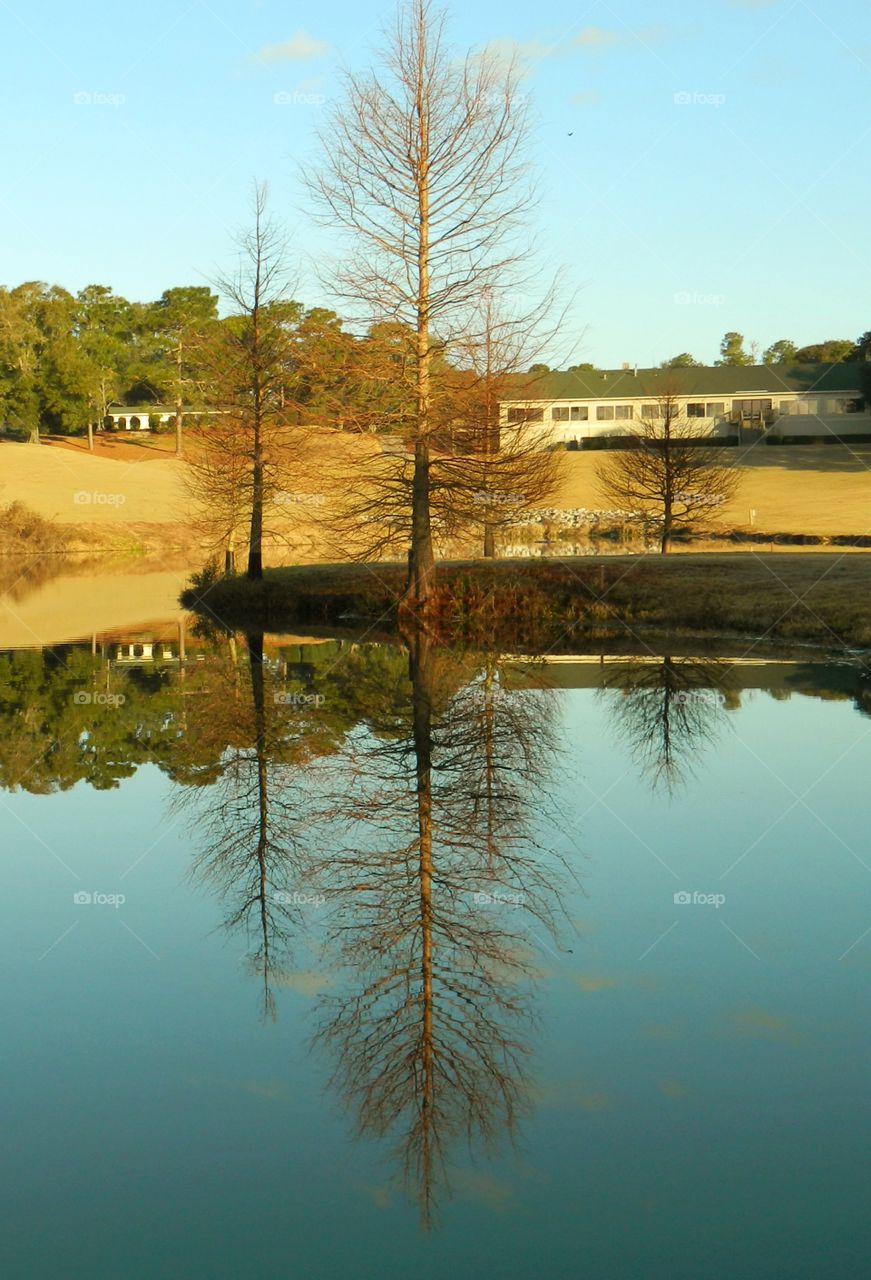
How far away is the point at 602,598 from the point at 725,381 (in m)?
66.8

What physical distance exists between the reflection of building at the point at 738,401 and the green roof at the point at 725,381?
2.6 inches

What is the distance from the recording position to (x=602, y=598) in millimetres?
30609

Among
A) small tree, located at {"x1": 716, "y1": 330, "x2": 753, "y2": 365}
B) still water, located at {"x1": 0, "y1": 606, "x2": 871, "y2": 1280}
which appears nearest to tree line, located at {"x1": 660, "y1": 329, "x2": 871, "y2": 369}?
small tree, located at {"x1": 716, "y1": 330, "x2": 753, "y2": 365}

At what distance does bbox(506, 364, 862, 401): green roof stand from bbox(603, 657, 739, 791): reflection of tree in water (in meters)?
68.7

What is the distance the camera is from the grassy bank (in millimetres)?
26859

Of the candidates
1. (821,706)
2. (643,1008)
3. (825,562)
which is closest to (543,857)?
(643,1008)

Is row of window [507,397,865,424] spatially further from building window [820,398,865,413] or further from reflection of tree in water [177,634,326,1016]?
reflection of tree in water [177,634,326,1016]

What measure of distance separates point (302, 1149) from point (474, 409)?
24544 mm

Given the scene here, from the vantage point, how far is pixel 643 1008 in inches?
291

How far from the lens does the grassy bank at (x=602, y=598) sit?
26859 millimetres

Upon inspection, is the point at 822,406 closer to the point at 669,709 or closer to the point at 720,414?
the point at 720,414

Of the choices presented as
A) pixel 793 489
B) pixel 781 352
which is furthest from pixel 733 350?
pixel 793 489

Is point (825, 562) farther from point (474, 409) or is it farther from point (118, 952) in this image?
point (118, 952)

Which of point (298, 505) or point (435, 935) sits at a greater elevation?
point (298, 505)
